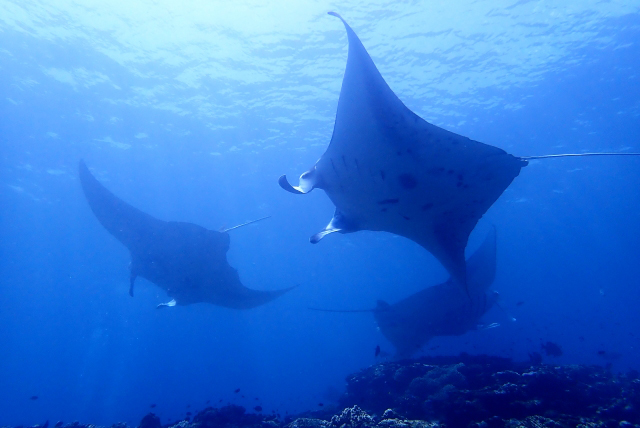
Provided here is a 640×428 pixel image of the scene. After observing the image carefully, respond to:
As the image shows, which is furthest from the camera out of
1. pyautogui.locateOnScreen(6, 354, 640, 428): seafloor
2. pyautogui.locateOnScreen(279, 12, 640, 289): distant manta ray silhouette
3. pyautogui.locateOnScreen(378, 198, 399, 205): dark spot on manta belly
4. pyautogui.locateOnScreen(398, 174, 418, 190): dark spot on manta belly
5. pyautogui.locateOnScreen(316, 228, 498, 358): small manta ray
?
pyautogui.locateOnScreen(316, 228, 498, 358): small manta ray

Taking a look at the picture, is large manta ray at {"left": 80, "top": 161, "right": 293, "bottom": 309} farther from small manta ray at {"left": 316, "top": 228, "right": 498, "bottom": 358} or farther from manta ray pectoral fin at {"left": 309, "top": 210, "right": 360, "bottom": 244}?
manta ray pectoral fin at {"left": 309, "top": 210, "right": 360, "bottom": 244}

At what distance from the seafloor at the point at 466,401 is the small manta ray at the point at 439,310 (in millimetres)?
1151

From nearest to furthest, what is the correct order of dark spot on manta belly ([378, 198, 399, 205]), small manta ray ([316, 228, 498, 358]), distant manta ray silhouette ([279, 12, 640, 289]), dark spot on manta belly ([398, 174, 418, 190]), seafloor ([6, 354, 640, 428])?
1. distant manta ray silhouette ([279, 12, 640, 289])
2. dark spot on manta belly ([398, 174, 418, 190])
3. dark spot on manta belly ([378, 198, 399, 205])
4. seafloor ([6, 354, 640, 428])
5. small manta ray ([316, 228, 498, 358])

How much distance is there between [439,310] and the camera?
10.7m

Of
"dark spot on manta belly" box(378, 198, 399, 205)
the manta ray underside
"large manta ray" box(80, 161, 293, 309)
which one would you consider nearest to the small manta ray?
"large manta ray" box(80, 161, 293, 309)

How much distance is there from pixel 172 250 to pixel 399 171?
676 centimetres

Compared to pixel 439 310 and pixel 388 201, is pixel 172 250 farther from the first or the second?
pixel 439 310

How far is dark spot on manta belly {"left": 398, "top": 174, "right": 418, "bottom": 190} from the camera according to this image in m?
4.11

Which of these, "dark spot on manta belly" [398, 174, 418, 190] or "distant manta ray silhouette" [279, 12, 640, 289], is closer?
"distant manta ray silhouette" [279, 12, 640, 289]

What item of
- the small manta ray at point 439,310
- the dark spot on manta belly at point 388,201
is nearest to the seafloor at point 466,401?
the small manta ray at point 439,310

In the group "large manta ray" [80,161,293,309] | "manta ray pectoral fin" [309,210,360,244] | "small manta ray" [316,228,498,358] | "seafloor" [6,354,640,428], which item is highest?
"large manta ray" [80,161,293,309]

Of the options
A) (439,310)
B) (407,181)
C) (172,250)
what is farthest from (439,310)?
(172,250)

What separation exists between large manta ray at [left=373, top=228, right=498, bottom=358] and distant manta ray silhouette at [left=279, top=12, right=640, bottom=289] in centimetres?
593

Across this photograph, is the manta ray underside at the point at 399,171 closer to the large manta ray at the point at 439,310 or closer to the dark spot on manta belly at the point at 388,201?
the dark spot on manta belly at the point at 388,201
